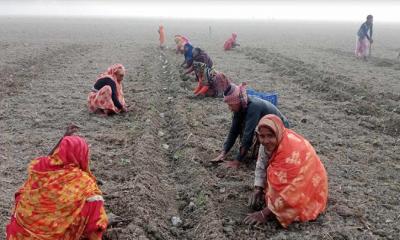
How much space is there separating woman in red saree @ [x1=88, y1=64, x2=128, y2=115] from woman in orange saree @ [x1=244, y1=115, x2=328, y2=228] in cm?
478

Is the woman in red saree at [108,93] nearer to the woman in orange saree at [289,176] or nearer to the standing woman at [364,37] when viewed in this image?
the woman in orange saree at [289,176]

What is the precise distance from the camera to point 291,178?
14.2ft

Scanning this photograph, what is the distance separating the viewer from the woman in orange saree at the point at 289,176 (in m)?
4.33

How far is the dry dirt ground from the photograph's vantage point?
471 centimetres

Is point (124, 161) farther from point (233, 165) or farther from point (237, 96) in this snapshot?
point (237, 96)

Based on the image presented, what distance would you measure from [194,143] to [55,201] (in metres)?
3.49

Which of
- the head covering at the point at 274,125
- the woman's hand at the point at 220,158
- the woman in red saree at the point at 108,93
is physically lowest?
→ the woman's hand at the point at 220,158

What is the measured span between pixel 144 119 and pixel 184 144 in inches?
64.6

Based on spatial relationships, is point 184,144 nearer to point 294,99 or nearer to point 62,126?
point 62,126

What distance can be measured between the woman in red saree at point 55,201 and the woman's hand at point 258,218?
1.66 m

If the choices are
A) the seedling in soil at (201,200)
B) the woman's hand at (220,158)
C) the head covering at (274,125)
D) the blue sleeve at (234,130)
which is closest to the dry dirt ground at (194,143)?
the seedling in soil at (201,200)

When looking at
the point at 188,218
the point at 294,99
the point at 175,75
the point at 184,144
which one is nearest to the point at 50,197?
the point at 188,218

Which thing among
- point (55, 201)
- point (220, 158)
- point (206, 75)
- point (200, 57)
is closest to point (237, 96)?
point (220, 158)

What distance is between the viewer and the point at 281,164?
14.3 ft
